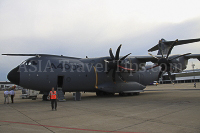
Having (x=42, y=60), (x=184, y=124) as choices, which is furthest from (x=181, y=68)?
(x=42, y=60)

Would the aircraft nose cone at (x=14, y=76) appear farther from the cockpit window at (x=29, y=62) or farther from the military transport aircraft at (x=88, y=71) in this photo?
the cockpit window at (x=29, y=62)

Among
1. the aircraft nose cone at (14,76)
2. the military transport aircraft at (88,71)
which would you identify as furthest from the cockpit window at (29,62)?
the aircraft nose cone at (14,76)

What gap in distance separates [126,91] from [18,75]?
11.2 m

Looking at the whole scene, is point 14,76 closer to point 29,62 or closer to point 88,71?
point 29,62

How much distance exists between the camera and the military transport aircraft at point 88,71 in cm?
1463

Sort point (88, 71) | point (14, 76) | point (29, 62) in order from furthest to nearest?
point (88, 71) < point (29, 62) < point (14, 76)

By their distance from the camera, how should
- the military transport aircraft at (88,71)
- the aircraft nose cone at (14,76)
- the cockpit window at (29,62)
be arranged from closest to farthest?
the aircraft nose cone at (14,76) < the military transport aircraft at (88,71) < the cockpit window at (29,62)

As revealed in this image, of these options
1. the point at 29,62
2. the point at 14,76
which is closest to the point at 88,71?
the point at 29,62

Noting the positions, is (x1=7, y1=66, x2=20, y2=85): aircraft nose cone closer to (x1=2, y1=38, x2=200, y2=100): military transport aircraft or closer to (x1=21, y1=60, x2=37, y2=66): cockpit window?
(x1=2, y1=38, x2=200, y2=100): military transport aircraft

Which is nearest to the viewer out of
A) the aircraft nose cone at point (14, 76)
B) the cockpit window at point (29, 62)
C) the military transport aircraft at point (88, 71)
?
the aircraft nose cone at point (14, 76)

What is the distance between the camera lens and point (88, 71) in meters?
17.3

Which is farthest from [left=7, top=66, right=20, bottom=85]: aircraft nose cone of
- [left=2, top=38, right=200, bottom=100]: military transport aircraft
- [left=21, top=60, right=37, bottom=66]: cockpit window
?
[left=21, top=60, right=37, bottom=66]: cockpit window

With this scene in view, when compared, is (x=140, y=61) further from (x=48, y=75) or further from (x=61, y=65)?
(x=48, y=75)

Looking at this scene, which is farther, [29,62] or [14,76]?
[29,62]
